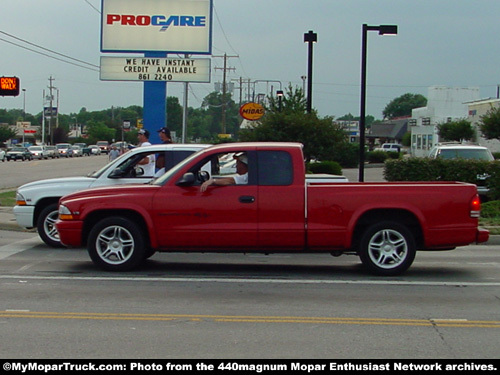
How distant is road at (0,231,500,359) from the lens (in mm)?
6188

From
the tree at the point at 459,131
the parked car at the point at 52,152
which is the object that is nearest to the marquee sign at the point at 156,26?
the tree at the point at 459,131

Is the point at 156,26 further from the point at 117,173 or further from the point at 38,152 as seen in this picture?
the point at 38,152

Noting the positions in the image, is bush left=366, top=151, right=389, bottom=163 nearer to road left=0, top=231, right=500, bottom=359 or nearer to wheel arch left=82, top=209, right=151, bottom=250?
road left=0, top=231, right=500, bottom=359

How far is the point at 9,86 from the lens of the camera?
84.7ft

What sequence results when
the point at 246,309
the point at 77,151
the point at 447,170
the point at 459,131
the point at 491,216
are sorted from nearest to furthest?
1. the point at 246,309
2. the point at 491,216
3. the point at 447,170
4. the point at 459,131
5. the point at 77,151

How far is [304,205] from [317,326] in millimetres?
2740

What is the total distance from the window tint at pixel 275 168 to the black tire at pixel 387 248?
1339mm

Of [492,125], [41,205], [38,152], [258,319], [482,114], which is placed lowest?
[258,319]

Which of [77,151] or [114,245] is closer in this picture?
[114,245]

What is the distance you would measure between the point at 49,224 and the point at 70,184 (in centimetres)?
81

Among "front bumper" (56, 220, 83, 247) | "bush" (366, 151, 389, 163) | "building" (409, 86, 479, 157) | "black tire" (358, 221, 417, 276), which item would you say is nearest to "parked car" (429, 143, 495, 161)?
"black tire" (358, 221, 417, 276)

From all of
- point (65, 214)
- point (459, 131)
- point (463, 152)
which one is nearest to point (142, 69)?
point (463, 152)

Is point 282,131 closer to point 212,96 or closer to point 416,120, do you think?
point 416,120
